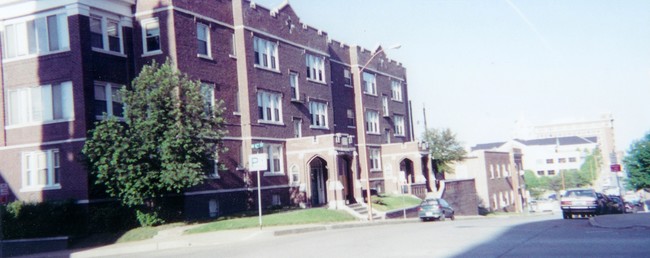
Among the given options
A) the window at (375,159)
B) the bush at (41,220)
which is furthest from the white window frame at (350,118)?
the bush at (41,220)

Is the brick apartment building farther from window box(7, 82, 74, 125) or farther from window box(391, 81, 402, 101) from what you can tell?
window box(391, 81, 402, 101)

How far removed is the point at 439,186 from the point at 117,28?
29.7 meters

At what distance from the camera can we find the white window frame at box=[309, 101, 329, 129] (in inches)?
1546

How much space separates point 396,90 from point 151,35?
2823cm

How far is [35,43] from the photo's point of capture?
2731 centimetres

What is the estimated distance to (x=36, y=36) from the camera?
27281mm

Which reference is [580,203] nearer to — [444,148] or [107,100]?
[107,100]

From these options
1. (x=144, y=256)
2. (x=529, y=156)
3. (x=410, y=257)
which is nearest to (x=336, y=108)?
(x=144, y=256)

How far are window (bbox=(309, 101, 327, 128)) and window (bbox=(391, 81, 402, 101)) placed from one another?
13.0 metres

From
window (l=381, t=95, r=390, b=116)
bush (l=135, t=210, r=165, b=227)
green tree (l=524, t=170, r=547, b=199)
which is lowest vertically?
green tree (l=524, t=170, r=547, b=199)

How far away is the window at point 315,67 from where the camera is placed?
3950cm

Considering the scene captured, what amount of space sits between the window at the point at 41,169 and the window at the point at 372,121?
25.4 m

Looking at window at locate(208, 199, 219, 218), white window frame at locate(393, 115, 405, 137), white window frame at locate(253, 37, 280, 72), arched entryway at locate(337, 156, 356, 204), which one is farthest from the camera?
white window frame at locate(393, 115, 405, 137)

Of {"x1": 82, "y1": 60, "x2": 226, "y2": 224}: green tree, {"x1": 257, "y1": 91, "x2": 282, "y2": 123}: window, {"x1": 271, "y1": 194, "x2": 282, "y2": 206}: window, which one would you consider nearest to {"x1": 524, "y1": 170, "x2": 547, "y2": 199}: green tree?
{"x1": 257, "y1": 91, "x2": 282, "y2": 123}: window
